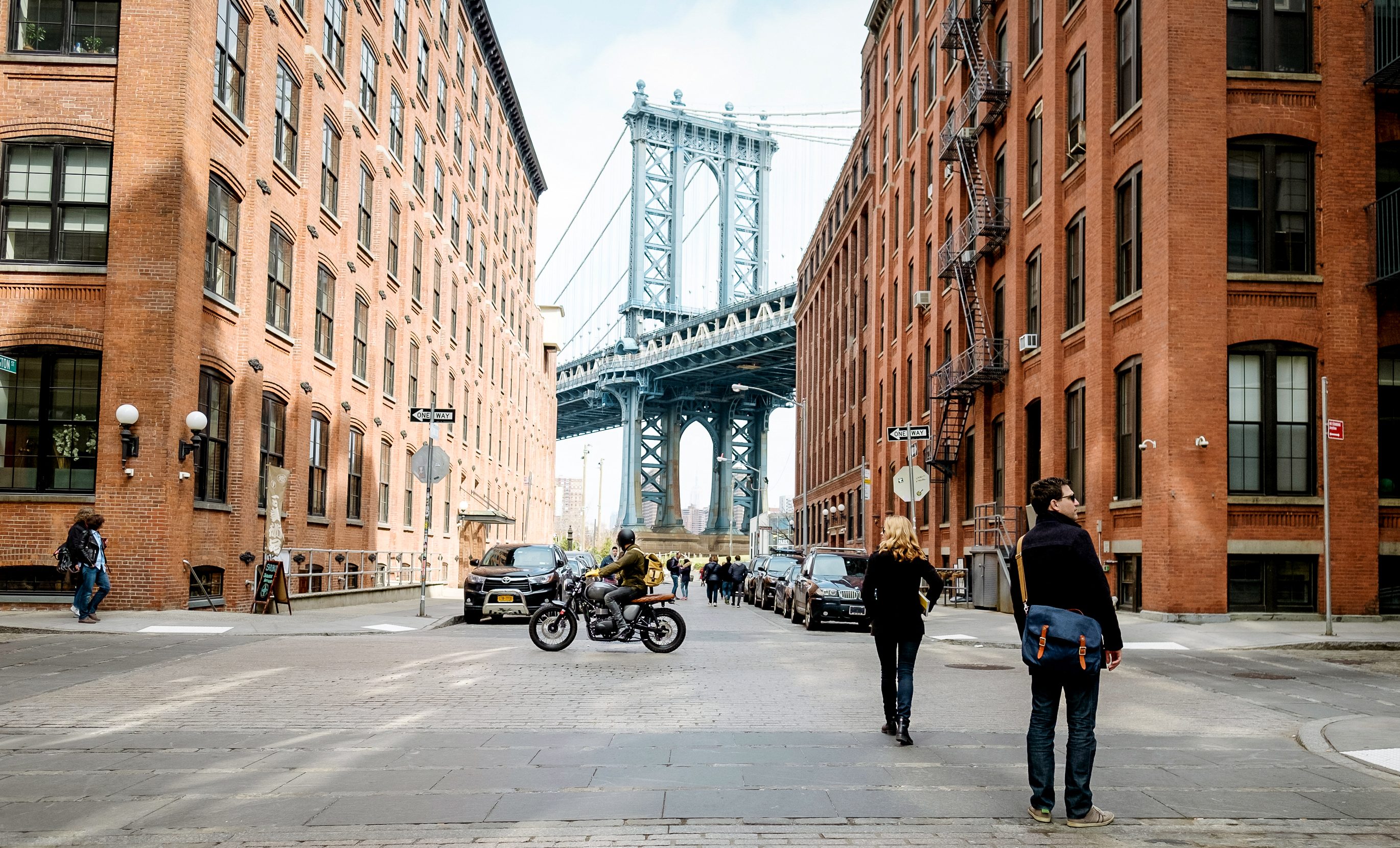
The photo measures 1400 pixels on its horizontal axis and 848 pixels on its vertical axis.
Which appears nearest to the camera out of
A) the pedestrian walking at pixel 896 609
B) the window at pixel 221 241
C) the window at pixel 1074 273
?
the pedestrian walking at pixel 896 609

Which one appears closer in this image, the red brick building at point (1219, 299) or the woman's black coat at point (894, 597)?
the woman's black coat at point (894, 597)

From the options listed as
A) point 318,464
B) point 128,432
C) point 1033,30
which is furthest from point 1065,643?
point 1033,30

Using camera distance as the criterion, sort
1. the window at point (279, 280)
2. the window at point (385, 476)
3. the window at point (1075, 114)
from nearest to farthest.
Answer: the window at point (279, 280) < the window at point (1075, 114) < the window at point (385, 476)

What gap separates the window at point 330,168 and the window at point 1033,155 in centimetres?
1728

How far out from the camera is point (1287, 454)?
22.3 meters

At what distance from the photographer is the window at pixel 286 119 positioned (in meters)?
26.1

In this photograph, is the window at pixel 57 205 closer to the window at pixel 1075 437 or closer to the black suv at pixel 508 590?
the black suv at pixel 508 590

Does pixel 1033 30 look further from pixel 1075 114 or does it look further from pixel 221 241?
pixel 221 241

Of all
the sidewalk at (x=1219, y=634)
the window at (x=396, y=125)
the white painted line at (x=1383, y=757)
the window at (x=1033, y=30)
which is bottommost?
the sidewalk at (x=1219, y=634)

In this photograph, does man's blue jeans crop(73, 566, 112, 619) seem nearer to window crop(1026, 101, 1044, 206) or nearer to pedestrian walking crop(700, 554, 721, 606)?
window crop(1026, 101, 1044, 206)

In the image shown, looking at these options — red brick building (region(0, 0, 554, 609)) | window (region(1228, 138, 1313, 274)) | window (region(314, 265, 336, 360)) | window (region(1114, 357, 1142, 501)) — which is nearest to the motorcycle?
red brick building (region(0, 0, 554, 609))

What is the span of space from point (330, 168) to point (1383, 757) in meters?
27.0

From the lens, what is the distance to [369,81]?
33.9m

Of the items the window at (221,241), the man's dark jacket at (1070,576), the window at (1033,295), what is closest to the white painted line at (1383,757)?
the man's dark jacket at (1070,576)
